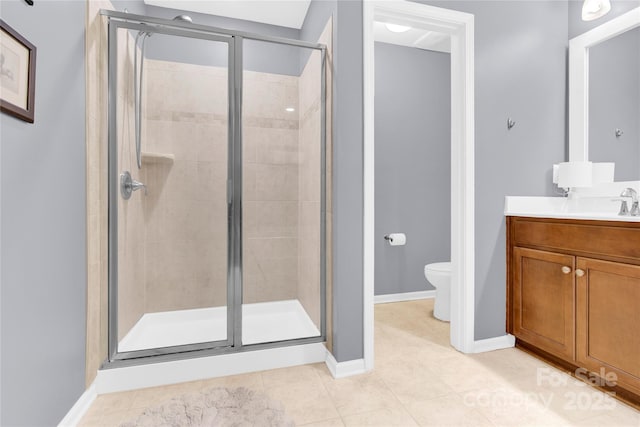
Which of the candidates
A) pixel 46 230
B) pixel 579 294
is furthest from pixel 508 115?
pixel 46 230

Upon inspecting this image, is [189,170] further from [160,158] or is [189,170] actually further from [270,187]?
[270,187]

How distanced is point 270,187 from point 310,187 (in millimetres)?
253

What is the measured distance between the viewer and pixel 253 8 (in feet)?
8.27

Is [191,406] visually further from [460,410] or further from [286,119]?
[286,119]

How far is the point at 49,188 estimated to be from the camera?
1.17 m

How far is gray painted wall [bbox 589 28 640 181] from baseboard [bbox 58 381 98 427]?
3208mm

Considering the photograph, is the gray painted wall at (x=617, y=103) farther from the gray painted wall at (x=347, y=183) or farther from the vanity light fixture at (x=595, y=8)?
the gray painted wall at (x=347, y=183)

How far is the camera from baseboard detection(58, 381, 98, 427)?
1305 mm

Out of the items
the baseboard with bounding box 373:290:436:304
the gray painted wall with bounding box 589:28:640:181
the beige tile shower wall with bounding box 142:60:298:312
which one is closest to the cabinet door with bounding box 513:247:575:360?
the gray painted wall with bounding box 589:28:640:181

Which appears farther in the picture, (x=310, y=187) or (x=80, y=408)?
(x=310, y=187)

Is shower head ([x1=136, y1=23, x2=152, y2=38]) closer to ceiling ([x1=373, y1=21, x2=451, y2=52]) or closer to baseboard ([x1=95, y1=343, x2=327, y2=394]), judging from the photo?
baseboard ([x1=95, y1=343, x2=327, y2=394])

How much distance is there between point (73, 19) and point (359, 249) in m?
1.69

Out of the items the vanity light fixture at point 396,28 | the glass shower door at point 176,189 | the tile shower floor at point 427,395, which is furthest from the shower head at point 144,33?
the vanity light fixture at point 396,28

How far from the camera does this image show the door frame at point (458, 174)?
1778 millimetres
